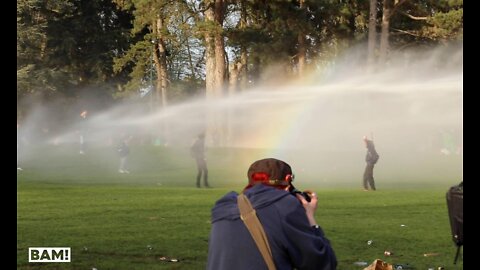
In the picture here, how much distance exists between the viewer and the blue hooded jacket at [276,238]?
11.5 ft

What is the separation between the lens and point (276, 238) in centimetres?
355

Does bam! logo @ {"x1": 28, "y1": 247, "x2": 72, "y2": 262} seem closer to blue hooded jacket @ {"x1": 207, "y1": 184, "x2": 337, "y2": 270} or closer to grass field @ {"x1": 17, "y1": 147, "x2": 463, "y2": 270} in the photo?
grass field @ {"x1": 17, "y1": 147, "x2": 463, "y2": 270}

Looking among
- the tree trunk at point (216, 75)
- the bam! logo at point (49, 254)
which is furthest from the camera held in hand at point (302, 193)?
the tree trunk at point (216, 75)

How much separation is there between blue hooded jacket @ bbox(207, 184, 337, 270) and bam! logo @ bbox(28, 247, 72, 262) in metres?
5.28

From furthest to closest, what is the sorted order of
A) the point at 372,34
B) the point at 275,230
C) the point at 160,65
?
the point at 160,65, the point at 372,34, the point at 275,230

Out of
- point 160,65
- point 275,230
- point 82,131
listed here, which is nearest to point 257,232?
point 275,230

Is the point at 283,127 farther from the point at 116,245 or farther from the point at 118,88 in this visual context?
the point at 116,245

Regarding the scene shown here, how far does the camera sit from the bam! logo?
858 centimetres

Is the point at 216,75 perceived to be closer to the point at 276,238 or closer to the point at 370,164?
the point at 370,164

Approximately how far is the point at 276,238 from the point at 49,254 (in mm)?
5770

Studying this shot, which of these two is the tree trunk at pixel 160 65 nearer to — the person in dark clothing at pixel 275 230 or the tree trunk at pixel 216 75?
the tree trunk at pixel 216 75

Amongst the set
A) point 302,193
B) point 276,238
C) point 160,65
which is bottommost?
point 276,238

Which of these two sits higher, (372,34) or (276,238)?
(372,34)
